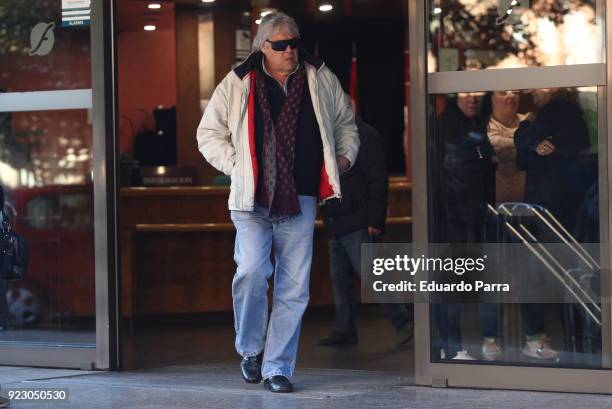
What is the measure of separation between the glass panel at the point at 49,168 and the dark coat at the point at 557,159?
231cm

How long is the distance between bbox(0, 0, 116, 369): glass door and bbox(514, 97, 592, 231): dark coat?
218cm

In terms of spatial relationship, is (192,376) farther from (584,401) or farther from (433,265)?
(584,401)

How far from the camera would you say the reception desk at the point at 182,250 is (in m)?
9.34

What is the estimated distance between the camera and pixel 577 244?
558 centimetres

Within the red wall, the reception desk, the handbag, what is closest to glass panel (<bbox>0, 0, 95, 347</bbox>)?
the handbag

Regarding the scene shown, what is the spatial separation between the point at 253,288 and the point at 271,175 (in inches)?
20.9

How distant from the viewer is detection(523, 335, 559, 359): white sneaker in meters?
5.63

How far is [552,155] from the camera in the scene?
18.4ft

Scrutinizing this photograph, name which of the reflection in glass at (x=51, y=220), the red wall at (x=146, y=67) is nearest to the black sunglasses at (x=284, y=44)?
the reflection in glass at (x=51, y=220)

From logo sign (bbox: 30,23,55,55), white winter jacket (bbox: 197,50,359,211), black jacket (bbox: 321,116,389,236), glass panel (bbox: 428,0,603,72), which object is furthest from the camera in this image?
black jacket (bbox: 321,116,389,236)

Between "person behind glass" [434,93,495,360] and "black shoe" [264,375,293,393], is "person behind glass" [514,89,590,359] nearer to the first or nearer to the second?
"person behind glass" [434,93,495,360]

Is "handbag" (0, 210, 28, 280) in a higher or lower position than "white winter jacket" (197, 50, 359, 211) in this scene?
lower

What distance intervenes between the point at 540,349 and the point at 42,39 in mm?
3113

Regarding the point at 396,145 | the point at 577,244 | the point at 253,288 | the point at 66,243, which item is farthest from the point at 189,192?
the point at 396,145
